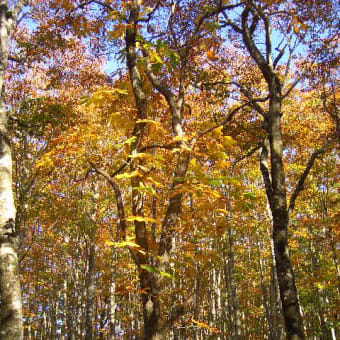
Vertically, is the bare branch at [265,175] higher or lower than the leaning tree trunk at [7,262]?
higher

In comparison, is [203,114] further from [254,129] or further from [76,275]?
[76,275]

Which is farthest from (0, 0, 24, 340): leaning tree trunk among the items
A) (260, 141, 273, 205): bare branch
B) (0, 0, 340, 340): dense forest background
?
(260, 141, 273, 205): bare branch

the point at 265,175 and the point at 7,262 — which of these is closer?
the point at 7,262

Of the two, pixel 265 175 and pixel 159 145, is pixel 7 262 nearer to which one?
pixel 159 145

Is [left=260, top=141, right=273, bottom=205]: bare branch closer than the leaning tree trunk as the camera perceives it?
No

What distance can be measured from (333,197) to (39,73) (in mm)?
13754

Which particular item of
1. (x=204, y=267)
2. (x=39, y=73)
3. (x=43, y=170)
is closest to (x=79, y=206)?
(x=43, y=170)

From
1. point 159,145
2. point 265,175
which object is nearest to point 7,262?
point 159,145

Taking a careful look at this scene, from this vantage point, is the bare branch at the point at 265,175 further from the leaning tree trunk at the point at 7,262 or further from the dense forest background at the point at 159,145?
the leaning tree trunk at the point at 7,262

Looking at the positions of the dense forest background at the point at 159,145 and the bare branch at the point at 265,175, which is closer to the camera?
the dense forest background at the point at 159,145

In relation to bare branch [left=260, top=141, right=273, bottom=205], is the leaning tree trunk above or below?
below

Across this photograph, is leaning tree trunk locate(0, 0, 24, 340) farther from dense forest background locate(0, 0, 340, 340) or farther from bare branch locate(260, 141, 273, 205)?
bare branch locate(260, 141, 273, 205)

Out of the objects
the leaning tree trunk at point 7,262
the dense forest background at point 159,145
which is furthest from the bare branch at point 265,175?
the leaning tree trunk at point 7,262

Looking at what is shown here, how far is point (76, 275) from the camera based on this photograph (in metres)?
19.0
